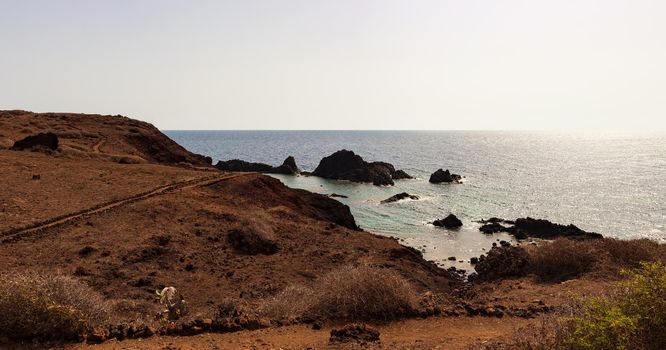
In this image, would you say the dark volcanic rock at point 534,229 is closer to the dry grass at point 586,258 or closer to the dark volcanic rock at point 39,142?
the dry grass at point 586,258

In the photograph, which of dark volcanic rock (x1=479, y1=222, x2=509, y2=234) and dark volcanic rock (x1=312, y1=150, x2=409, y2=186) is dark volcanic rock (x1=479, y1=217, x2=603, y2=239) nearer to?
dark volcanic rock (x1=479, y1=222, x2=509, y2=234)

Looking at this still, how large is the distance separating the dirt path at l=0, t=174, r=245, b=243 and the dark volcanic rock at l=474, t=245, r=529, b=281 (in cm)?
1885

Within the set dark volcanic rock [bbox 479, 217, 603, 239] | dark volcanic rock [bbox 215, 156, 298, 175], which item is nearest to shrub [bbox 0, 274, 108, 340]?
dark volcanic rock [bbox 479, 217, 603, 239]

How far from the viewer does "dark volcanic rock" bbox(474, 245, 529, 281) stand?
18844 millimetres

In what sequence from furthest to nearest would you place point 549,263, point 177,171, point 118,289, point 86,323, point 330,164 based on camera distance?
point 330,164 < point 177,171 < point 549,263 < point 118,289 < point 86,323

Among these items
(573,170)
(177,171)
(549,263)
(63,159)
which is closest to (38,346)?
(549,263)

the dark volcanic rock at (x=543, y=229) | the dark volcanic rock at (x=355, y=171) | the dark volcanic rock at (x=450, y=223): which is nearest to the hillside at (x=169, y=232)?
the dark volcanic rock at (x=450, y=223)

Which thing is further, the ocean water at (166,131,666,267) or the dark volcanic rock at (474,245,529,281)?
the ocean water at (166,131,666,267)

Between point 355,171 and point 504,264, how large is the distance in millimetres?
63907

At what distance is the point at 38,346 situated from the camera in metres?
8.93

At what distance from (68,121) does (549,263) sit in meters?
54.4

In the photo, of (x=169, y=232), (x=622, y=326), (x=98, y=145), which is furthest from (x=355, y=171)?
(x=622, y=326)

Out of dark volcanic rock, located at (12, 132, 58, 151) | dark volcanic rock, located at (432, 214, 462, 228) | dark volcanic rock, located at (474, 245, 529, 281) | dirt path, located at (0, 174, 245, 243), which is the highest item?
dark volcanic rock, located at (12, 132, 58, 151)

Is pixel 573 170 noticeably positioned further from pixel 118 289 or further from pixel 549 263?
pixel 118 289
